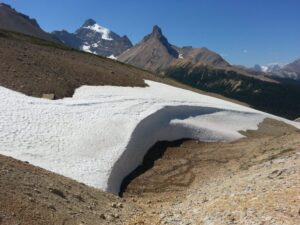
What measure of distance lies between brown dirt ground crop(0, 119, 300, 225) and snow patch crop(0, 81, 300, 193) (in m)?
2.78

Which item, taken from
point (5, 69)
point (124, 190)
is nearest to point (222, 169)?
point (124, 190)

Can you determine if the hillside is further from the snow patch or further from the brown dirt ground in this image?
the brown dirt ground

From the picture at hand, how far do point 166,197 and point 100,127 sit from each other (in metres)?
11.3

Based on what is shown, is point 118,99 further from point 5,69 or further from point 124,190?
point 124,190

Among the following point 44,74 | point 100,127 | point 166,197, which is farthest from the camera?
point 44,74

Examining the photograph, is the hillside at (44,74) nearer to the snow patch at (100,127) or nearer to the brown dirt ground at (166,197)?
the snow patch at (100,127)

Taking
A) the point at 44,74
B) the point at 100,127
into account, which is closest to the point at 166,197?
the point at 100,127

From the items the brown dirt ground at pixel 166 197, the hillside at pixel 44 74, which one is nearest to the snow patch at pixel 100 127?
the hillside at pixel 44 74

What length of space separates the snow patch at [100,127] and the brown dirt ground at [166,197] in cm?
278

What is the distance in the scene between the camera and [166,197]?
27906 mm

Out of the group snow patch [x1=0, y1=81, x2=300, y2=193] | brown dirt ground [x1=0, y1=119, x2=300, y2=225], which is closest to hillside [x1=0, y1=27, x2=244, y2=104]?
snow patch [x1=0, y1=81, x2=300, y2=193]

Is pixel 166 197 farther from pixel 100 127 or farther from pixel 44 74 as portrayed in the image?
pixel 44 74

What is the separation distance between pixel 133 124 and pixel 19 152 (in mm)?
12116

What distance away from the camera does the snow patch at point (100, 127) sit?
29891mm
